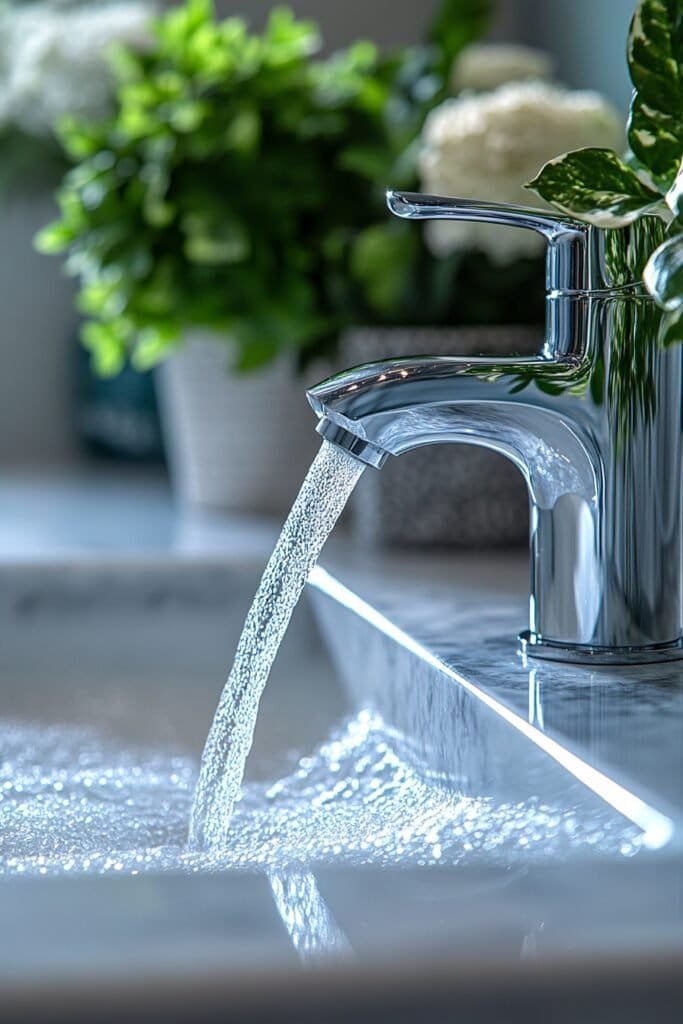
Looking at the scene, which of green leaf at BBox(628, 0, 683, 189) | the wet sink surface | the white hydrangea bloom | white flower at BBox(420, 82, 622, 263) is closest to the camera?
the wet sink surface

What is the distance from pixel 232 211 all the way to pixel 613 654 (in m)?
0.54

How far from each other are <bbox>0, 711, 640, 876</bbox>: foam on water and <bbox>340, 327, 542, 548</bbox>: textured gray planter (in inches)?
8.6

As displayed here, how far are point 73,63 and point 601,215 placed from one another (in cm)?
75

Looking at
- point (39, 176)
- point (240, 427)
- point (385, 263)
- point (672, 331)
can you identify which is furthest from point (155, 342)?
point (672, 331)

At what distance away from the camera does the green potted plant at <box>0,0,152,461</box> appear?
1.15 metres

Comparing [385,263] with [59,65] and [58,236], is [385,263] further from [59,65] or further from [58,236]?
[59,65]

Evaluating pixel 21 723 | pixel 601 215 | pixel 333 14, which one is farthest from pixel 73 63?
pixel 601 215

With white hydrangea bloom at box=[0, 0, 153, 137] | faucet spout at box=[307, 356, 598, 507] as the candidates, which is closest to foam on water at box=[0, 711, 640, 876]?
faucet spout at box=[307, 356, 598, 507]

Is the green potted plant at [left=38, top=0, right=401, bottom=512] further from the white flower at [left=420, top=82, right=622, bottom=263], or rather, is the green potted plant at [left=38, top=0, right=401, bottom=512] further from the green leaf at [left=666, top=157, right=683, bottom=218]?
the green leaf at [left=666, top=157, right=683, bottom=218]

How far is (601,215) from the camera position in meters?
0.52

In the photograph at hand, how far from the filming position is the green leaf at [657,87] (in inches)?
20.5

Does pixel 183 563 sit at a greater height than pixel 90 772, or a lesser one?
greater

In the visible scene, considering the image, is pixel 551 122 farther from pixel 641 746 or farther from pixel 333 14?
pixel 333 14

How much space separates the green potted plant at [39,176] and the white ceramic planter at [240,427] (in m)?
0.26
